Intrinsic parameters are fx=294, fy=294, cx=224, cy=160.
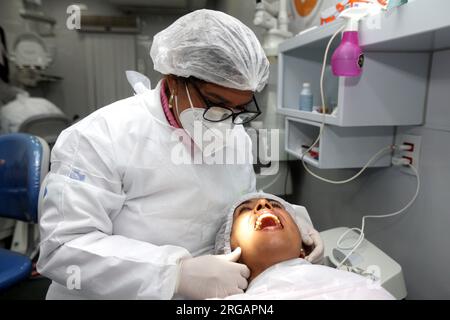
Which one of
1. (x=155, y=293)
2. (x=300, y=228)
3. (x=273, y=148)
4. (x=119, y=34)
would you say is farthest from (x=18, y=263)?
(x=119, y=34)

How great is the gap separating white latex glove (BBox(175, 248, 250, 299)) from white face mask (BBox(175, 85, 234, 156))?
33 cm

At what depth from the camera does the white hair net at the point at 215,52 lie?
2.49ft

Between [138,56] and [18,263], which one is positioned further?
[138,56]

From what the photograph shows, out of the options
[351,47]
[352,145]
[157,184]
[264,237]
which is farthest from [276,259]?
[351,47]

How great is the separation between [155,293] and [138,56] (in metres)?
1.64

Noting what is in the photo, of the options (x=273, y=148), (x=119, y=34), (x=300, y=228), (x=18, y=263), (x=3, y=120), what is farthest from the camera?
(x=3, y=120)

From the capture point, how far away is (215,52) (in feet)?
2.49

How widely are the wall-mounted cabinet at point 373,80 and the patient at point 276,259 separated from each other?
0.34 m

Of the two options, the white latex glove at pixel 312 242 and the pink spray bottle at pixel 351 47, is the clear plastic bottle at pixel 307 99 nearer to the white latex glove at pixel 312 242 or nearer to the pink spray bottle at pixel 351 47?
the pink spray bottle at pixel 351 47

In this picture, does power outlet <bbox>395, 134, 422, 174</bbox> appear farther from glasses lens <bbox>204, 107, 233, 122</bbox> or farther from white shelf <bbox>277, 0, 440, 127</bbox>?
glasses lens <bbox>204, 107, 233, 122</bbox>

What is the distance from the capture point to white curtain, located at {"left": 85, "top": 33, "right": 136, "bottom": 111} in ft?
6.06

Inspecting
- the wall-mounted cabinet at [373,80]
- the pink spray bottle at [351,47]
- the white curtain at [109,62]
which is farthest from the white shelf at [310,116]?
the white curtain at [109,62]
